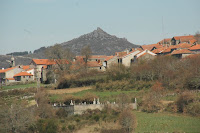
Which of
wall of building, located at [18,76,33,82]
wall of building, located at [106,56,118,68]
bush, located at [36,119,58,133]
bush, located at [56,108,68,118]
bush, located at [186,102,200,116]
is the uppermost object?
wall of building, located at [106,56,118,68]

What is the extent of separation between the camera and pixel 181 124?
3269cm

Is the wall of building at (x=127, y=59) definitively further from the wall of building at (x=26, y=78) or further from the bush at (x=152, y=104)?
the bush at (x=152, y=104)

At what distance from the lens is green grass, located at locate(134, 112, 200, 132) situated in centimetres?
3134

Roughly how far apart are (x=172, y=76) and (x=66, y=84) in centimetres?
1937

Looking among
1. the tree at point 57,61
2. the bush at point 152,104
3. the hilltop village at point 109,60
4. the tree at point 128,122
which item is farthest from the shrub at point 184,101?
the tree at point 57,61

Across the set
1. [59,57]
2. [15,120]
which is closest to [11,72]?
[59,57]

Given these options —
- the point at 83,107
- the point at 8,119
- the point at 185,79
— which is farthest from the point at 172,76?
the point at 8,119

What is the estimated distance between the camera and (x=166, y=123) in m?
33.3

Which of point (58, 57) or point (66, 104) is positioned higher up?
point (58, 57)

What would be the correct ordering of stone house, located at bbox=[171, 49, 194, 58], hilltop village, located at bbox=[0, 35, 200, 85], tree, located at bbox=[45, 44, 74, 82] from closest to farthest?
1. stone house, located at bbox=[171, 49, 194, 58]
2. hilltop village, located at bbox=[0, 35, 200, 85]
3. tree, located at bbox=[45, 44, 74, 82]

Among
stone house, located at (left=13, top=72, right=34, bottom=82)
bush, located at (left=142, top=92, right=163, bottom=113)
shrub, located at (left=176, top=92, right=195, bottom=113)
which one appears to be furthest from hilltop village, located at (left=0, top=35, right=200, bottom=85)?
shrub, located at (left=176, top=92, right=195, bottom=113)

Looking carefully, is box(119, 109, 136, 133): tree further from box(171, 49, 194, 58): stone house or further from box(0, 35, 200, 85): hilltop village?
box(171, 49, 194, 58): stone house

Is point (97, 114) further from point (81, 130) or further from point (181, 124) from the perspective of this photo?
point (181, 124)

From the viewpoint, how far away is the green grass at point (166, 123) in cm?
3134
